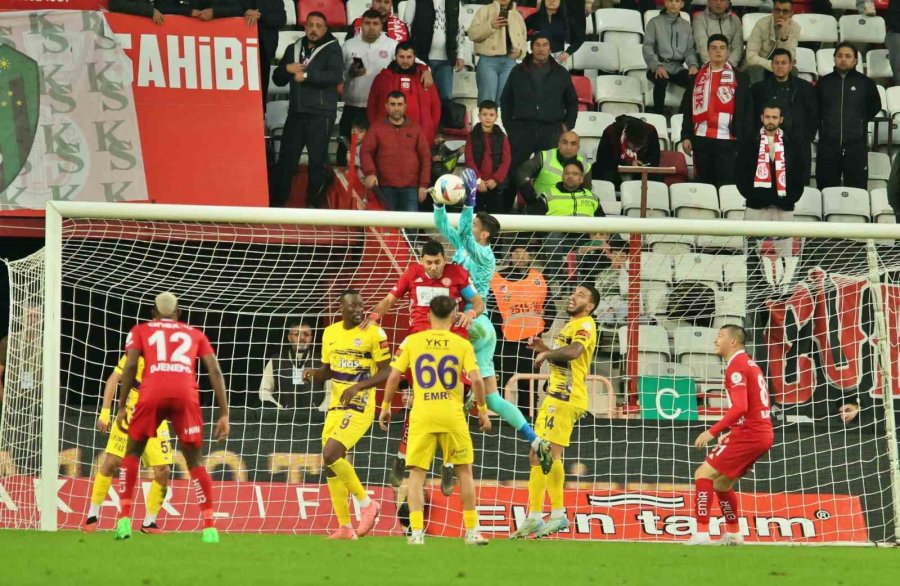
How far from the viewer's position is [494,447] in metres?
13.0

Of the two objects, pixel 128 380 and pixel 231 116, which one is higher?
pixel 231 116

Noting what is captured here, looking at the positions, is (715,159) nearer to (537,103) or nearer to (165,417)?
(537,103)

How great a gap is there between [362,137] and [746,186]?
424 cm

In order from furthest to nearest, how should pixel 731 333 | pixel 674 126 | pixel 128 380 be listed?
pixel 674 126 → pixel 731 333 → pixel 128 380

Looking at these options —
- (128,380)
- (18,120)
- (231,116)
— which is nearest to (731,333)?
(128,380)

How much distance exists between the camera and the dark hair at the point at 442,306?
9680 mm

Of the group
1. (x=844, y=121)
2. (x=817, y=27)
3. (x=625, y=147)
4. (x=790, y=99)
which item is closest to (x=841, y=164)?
(x=844, y=121)

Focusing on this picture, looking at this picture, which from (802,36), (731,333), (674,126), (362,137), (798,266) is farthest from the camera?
(802,36)

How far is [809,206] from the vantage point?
54.4ft

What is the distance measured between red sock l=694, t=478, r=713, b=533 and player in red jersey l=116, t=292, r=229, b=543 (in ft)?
12.5

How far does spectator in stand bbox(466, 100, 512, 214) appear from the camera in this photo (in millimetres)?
15008

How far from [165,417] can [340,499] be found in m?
1.82

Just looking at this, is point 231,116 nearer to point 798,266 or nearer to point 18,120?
point 18,120

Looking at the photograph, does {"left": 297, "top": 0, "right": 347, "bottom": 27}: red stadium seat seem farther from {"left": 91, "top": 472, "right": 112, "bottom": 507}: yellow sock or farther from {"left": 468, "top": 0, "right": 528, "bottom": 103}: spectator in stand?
{"left": 91, "top": 472, "right": 112, "bottom": 507}: yellow sock
